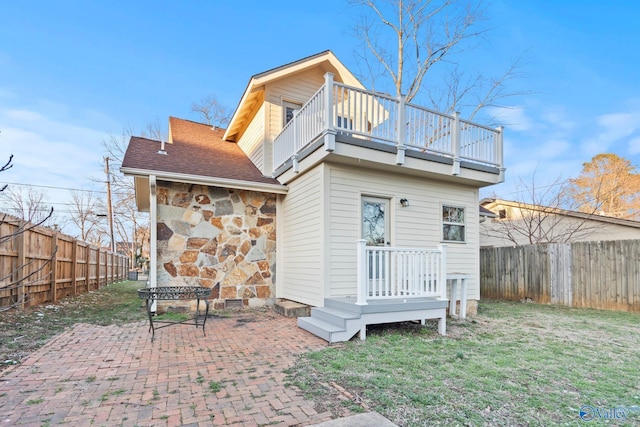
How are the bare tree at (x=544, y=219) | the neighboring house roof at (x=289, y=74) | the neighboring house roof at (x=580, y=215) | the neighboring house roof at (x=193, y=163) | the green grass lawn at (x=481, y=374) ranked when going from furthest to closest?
the bare tree at (x=544, y=219) < the neighboring house roof at (x=580, y=215) < the neighboring house roof at (x=289, y=74) < the neighboring house roof at (x=193, y=163) < the green grass lawn at (x=481, y=374)

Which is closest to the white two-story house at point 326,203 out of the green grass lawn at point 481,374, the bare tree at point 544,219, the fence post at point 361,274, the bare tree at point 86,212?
the fence post at point 361,274

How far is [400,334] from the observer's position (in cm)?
532

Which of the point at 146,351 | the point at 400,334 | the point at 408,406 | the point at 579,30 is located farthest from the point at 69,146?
the point at 579,30

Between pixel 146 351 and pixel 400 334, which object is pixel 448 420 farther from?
pixel 146 351

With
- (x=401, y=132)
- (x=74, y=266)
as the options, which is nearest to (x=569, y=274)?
(x=401, y=132)

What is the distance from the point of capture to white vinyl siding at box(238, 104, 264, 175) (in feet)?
28.2

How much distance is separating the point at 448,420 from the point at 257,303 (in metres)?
5.71

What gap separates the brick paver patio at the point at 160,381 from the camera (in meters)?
2.57

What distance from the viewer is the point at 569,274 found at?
8719mm

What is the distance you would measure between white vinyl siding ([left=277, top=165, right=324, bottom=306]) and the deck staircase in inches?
25.1

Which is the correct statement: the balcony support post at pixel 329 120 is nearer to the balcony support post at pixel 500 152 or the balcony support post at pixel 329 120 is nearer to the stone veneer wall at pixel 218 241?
the stone veneer wall at pixel 218 241

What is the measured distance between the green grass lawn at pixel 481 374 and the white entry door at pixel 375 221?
171 centimetres

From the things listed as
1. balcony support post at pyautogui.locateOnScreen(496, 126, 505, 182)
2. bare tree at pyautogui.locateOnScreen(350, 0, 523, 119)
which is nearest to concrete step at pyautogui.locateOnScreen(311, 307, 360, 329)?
balcony support post at pyautogui.locateOnScreen(496, 126, 505, 182)

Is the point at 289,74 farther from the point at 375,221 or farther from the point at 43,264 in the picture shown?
the point at 43,264
